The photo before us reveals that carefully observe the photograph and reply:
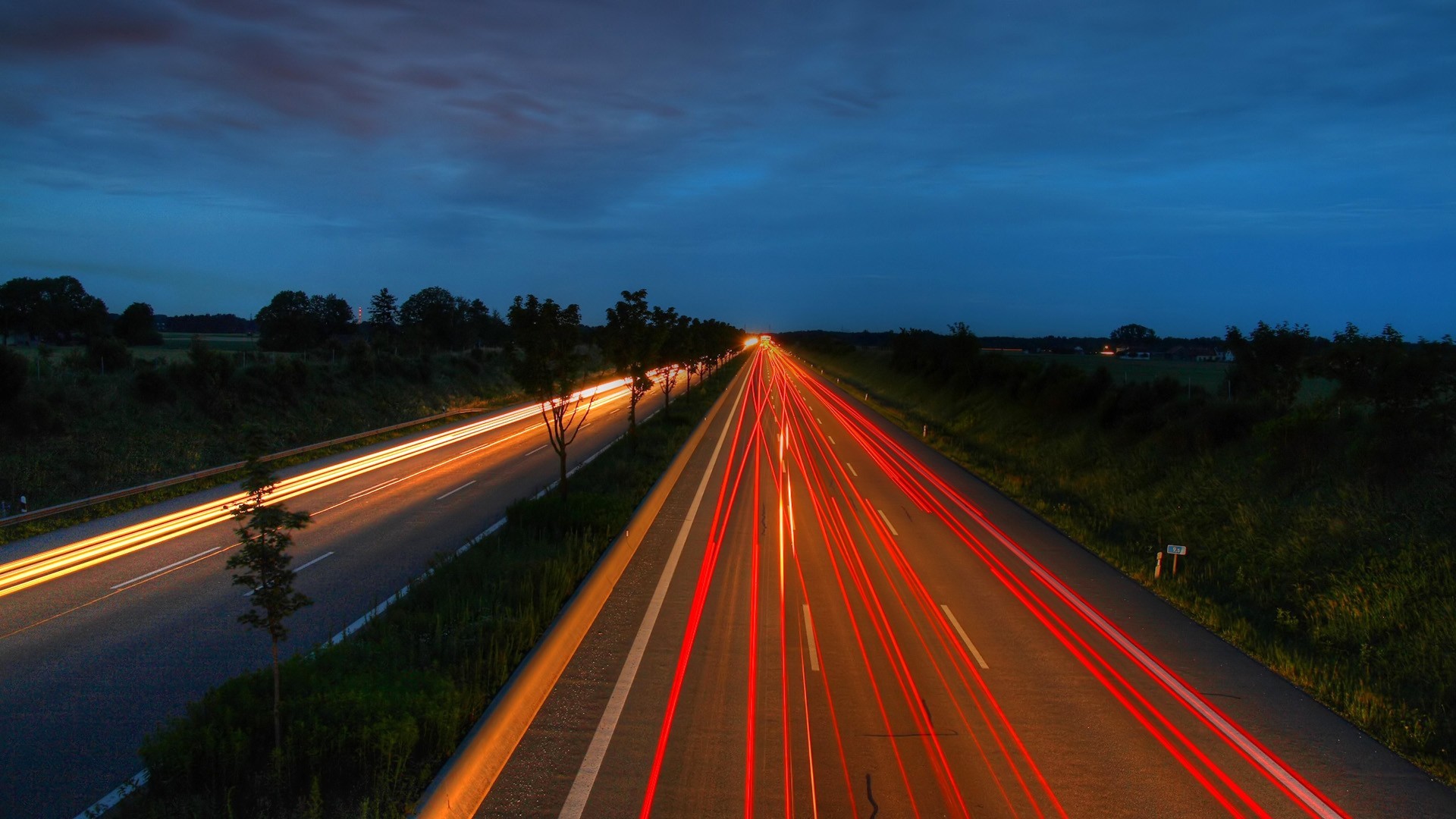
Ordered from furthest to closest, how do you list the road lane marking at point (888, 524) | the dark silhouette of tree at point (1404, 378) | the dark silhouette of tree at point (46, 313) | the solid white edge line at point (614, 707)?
the dark silhouette of tree at point (46, 313) → the road lane marking at point (888, 524) → the dark silhouette of tree at point (1404, 378) → the solid white edge line at point (614, 707)

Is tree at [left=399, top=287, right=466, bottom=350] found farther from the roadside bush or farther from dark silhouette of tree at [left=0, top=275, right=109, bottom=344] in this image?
the roadside bush

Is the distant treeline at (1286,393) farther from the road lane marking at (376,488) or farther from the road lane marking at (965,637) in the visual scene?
the road lane marking at (376,488)

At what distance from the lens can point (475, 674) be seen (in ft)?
25.1

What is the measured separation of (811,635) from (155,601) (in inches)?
373

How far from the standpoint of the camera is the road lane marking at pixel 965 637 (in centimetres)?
925

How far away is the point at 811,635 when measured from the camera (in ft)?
32.8

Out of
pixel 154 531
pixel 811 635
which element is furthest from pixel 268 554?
pixel 154 531

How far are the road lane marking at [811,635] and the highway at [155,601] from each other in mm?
5903

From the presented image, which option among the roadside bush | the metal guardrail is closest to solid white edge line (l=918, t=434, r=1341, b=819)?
the metal guardrail

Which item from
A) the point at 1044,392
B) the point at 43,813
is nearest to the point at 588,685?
the point at 43,813

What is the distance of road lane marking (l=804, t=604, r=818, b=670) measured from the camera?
9078 mm

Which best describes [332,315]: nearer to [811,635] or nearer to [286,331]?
[286,331]

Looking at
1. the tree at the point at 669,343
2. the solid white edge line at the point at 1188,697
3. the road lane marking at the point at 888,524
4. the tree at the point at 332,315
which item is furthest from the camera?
the tree at the point at 332,315

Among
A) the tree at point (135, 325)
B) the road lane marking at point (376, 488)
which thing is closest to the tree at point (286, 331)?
the tree at point (135, 325)
